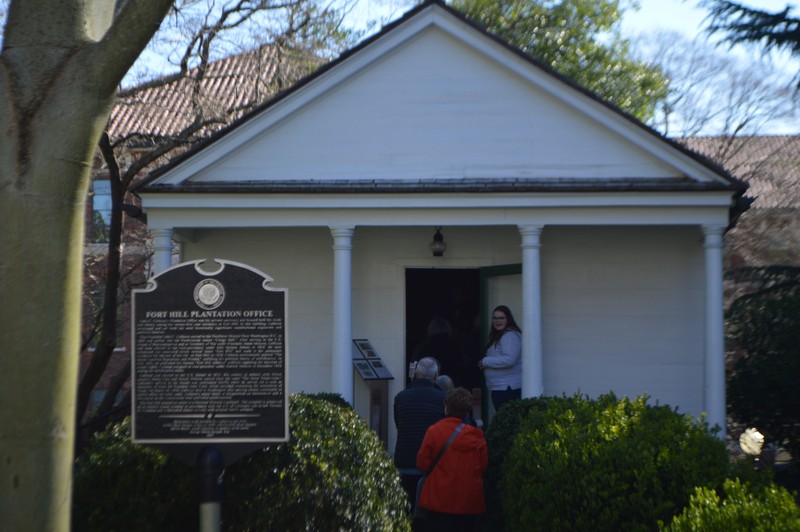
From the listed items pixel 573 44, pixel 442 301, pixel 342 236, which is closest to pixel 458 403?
pixel 342 236

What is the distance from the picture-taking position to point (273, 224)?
12117 millimetres

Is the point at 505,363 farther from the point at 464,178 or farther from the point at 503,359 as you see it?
the point at 464,178

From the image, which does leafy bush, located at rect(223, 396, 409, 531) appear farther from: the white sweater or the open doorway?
the open doorway

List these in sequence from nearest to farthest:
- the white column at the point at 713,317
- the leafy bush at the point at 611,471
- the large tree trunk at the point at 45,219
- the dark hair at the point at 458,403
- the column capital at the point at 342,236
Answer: the large tree trunk at the point at 45,219 < the leafy bush at the point at 611,471 < the dark hair at the point at 458,403 < the white column at the point at 713,317 < the column capital at the point at 342,236

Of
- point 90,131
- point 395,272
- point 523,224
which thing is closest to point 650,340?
point 523,224

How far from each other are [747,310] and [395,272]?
4496 millimetres

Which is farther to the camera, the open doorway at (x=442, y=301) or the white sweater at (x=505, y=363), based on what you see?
the open doorway at (x=442, y=301)

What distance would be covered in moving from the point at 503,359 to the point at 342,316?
2.02 meters

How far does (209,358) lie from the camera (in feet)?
18.5

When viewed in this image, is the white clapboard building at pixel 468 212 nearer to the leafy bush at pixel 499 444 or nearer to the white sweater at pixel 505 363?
the white sweater at pixel 505 363

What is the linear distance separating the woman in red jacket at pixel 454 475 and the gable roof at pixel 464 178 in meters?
4.38

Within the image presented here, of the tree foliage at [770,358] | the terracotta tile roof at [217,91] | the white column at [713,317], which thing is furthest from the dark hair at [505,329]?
the terracotta tile roof at [217,91]

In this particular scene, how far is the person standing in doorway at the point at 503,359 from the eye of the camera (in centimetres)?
1196

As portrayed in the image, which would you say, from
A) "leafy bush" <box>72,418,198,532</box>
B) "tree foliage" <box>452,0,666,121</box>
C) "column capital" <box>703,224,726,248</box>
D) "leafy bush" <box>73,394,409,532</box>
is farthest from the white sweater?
"tree foliage" <box>452,0,666,121</box>
